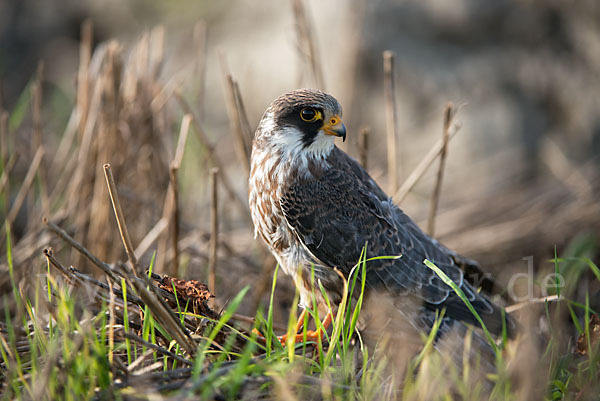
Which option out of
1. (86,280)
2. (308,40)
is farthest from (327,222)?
(308,40)

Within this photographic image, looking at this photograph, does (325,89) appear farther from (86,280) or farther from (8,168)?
(86,280)

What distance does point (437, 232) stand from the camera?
4.61m

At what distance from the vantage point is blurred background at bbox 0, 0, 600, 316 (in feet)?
11.8

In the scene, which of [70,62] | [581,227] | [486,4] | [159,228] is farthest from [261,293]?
[70,62]

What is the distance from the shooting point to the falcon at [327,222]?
8.91 feet

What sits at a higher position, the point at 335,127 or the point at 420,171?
the point at 335,127

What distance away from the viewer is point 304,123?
2730 mm

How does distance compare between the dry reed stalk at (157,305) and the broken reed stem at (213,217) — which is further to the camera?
the broken reed stem at (213,217)

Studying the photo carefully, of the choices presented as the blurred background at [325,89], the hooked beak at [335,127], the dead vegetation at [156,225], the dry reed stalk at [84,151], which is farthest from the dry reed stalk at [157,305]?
the dry reed stalk at [84,151]

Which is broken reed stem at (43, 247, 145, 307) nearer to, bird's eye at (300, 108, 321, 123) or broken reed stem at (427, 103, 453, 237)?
bird's eye at (300, 108, 321, 123)

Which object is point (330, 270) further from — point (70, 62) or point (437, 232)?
point (70, 62)

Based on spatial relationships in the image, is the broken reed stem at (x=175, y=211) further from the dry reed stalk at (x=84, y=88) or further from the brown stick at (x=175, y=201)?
the dry reed stalk at (x=84, y=88)

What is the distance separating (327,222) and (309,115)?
0.50 metres

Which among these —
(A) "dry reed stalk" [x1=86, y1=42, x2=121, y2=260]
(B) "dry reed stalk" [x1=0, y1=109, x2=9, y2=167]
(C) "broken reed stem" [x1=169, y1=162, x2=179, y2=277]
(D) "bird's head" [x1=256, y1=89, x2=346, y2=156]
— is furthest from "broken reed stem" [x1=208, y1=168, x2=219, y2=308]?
(B) "dry reed stalk" [x1=0, y1=109, x2=9, y2=167]
